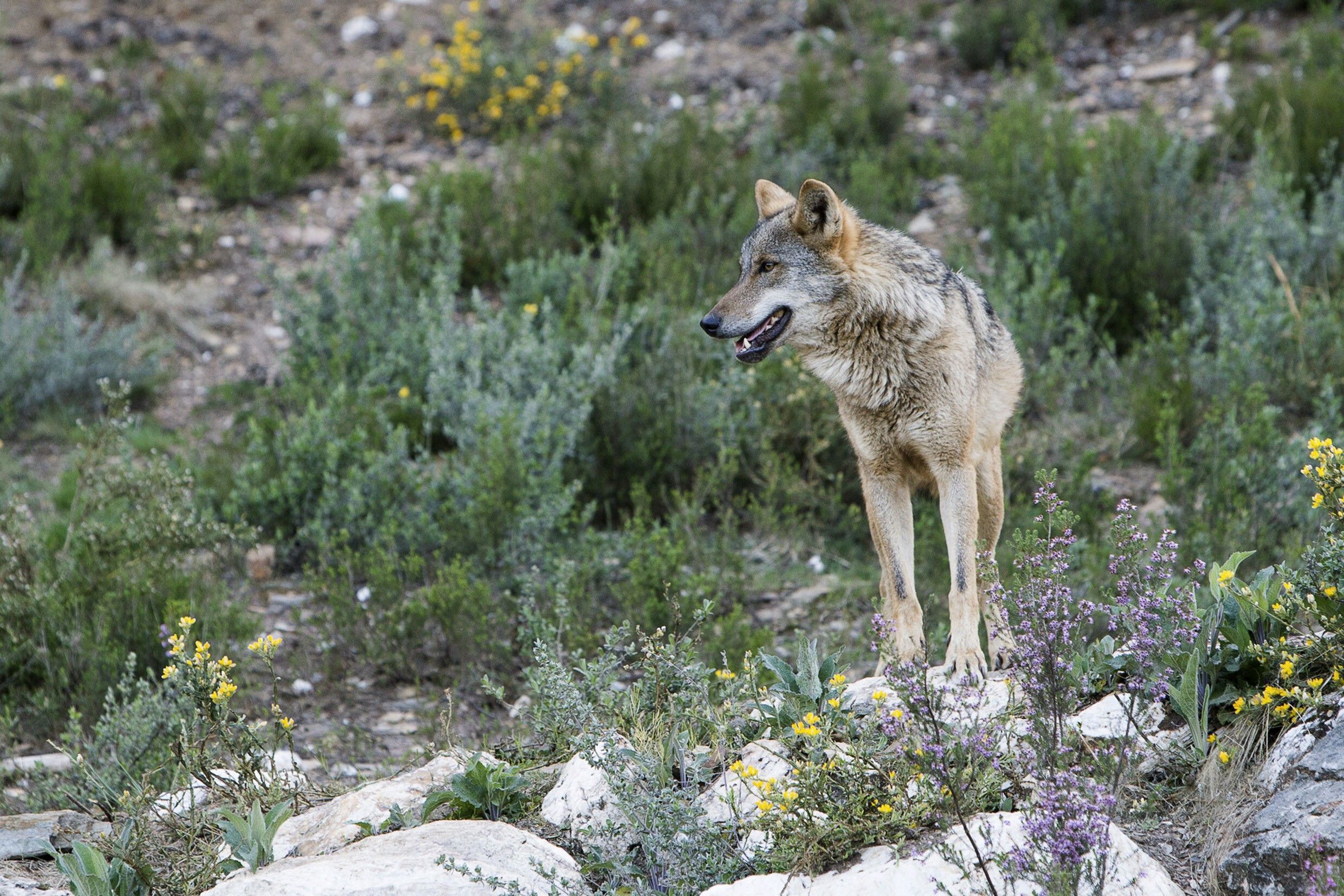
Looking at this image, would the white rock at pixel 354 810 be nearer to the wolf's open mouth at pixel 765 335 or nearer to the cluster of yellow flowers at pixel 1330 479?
the wolf's open mouth at pixel 765 335

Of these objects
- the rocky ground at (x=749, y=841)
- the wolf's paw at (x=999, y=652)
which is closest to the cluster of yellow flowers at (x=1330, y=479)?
the rocky ground at (x=749, y=841)

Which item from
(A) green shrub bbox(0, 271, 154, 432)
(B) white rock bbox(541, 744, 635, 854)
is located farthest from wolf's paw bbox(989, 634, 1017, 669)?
(A) green shrub bbox(0, 271, 154, 432)

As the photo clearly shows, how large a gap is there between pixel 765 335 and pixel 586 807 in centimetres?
205

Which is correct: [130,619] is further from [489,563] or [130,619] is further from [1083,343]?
[1083,343]

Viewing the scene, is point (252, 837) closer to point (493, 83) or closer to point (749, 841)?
point (749, 841)

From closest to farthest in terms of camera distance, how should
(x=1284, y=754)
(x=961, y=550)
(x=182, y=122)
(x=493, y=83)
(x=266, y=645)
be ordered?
(x=1284, y=754)
(x=266, y=645)
(x=961, y=550)
(x=182, y=122)
(x=493, y=83)

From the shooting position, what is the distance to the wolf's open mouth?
15.8ft

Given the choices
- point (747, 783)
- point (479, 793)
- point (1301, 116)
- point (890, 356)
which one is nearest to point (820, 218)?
point (890, 356)

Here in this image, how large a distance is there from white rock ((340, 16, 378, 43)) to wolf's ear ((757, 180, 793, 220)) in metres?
8.30

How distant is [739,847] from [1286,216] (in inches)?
256

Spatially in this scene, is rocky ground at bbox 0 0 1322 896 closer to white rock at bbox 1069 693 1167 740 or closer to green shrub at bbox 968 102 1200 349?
green shrub at bbox 968 102 1200 349

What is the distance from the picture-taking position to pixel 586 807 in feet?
12.2

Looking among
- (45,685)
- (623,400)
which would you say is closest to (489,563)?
(623,400)

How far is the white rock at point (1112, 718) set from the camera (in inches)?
144
